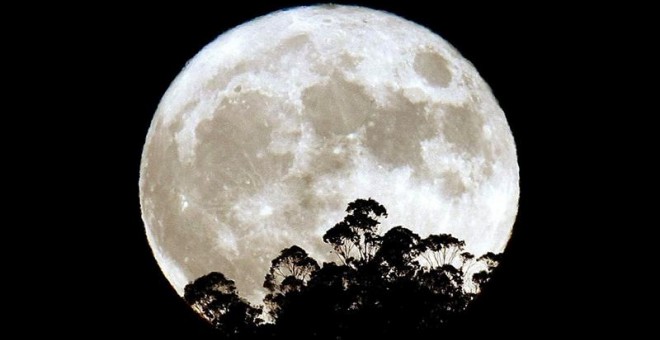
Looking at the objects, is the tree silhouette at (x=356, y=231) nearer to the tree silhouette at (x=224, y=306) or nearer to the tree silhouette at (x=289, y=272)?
the tree silhouette at (x=289, y=272)

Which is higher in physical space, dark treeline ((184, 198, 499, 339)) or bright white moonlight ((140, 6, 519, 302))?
bright white moonlight ((140, 6, 519, 302))

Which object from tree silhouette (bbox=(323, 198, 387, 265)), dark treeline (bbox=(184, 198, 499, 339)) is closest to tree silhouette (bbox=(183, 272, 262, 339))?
dark treeline (bbox=(184, 198, 499, 339))

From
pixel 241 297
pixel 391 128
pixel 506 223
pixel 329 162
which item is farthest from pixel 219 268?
pixel 506 223

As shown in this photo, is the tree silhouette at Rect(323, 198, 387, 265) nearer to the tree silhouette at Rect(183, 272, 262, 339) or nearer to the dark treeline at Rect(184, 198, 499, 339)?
the dark treeline at Rect(184, 198, 499, 339)

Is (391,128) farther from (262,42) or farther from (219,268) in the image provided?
(219,268)

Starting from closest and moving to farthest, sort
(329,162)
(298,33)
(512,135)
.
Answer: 1. (329,162)
2. (298,33)
3. (512,135)
